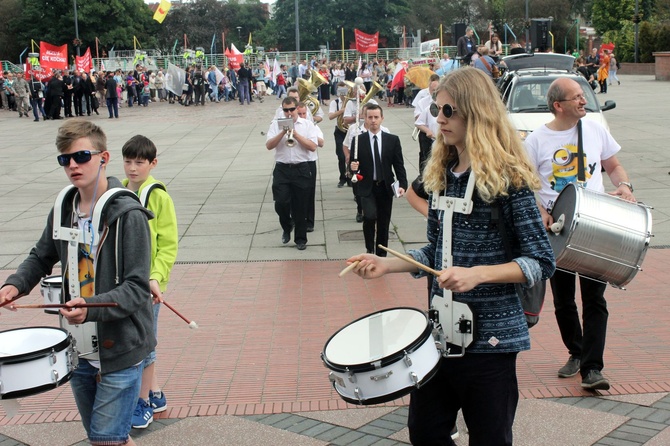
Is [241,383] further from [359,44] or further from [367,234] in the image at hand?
[359,44]

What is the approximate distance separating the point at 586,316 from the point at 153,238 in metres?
2.86

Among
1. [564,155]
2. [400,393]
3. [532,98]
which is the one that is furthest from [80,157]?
[532,98]

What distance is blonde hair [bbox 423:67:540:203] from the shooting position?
3230 millimetres

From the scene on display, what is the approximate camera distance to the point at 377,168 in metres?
9.53

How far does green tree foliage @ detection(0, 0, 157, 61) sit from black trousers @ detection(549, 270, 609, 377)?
7638 cm

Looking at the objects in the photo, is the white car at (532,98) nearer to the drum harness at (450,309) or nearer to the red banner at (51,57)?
the drum harness at (450,309)

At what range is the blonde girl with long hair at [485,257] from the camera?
326 cm

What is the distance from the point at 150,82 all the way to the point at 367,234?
37.2 m

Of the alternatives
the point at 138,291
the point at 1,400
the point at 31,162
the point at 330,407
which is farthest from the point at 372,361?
the point at 31,162

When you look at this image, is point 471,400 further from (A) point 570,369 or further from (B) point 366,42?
(B) point 366,42

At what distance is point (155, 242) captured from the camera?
5.36 meters

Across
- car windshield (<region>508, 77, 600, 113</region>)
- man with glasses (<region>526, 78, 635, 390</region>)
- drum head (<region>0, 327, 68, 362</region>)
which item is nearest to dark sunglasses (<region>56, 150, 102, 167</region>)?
drum head (<region>0, 327, 68, 362</region>)

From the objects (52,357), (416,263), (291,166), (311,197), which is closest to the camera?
(416,263)

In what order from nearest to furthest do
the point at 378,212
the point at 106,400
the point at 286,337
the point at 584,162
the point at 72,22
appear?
1. the point at 106,400
2. the point at 584,162
3. the point at 286,337
4. the point at 378,212
5. the point at 72,22
